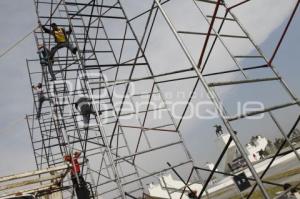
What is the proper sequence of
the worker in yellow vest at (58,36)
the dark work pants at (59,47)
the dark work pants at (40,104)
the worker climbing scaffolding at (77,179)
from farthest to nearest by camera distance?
1. the dark work pants at (40,104)
2. the worker in yellow vest at (58,36)
3. the dark work pants at (59,47)
4. the worker climbing scaffolding at (77,179)

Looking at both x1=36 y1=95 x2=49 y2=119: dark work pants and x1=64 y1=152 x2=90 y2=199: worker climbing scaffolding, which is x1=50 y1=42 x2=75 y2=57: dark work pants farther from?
x1=36 y1=95 x2=49 y2=119: dark work pants

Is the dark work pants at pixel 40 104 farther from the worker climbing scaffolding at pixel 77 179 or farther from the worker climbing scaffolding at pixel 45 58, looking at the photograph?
the worker climbing scaffolding at pixel 77 179

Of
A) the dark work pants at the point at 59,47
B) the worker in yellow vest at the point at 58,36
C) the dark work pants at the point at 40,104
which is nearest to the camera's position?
the dark work pants at the point at 59,47

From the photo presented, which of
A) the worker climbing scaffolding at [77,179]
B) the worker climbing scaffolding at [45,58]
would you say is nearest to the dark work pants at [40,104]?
the worker climbing scaffolding at [45,58]

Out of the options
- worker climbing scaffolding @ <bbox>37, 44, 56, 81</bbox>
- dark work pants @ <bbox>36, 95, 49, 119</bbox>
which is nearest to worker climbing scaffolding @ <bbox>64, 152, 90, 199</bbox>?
worker climbing scaffolding @ <bbox>37, 44, 56, 81</bbox>

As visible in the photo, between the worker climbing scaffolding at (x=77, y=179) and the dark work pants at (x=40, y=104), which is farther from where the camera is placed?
the dark work pants at (x=40, y=104)

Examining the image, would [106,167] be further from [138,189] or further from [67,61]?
[67,61]

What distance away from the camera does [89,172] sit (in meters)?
9.38

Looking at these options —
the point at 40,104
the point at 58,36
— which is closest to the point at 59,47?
the point at 58,36

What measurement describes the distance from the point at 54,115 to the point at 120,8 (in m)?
4.90

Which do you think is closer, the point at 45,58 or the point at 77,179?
the point at 77,179

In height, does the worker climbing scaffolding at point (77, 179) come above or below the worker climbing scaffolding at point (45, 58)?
below

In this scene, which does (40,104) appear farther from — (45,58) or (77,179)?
(77,179)

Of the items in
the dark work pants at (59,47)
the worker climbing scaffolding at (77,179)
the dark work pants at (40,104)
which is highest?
the dark work pants at (40,104)
